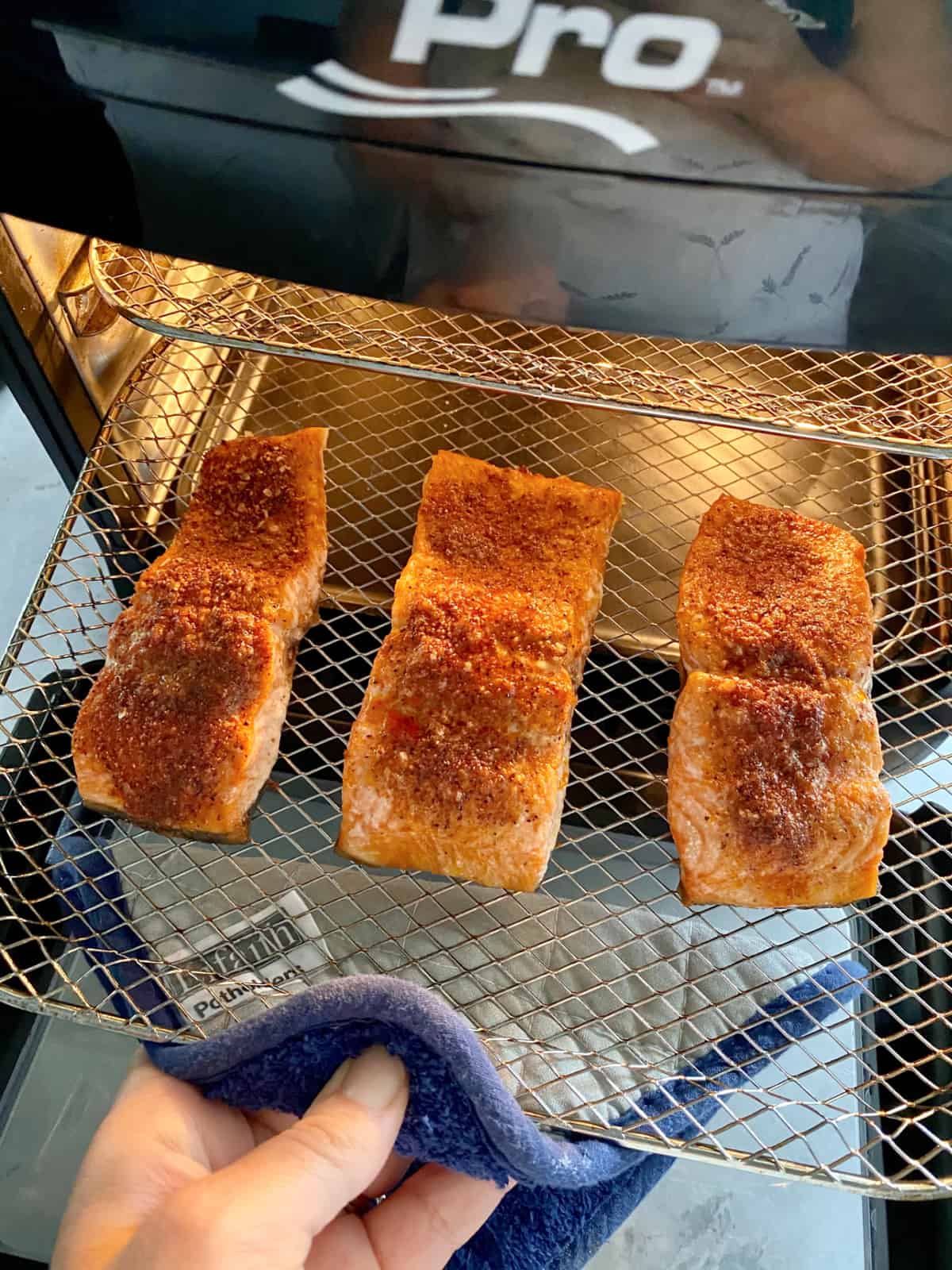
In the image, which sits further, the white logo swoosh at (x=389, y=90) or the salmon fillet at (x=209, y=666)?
the salmon fillet at (x=209, y=666)

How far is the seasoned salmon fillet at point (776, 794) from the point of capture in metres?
1.08

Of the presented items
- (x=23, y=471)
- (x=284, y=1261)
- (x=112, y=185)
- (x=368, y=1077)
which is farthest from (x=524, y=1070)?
(x=23, y=471)

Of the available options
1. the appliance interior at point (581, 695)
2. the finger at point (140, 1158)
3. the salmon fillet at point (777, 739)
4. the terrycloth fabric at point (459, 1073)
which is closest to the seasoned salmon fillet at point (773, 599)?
the salmon fillet at point (777, 739)

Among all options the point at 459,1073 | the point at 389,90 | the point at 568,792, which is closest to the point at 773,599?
the point at 568,792

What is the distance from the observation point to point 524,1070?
3.92ft

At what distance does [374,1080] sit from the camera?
888 mm

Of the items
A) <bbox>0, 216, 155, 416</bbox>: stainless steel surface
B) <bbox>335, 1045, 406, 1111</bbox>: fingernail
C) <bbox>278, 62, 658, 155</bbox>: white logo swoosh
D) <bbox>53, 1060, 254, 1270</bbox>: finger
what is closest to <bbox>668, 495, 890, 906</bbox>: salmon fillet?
<bbox>335, 1045, 406, 1111</bbox>: fingernail

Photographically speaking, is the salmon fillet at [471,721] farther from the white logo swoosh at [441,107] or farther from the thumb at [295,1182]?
the white logo swoosh at [441,107]

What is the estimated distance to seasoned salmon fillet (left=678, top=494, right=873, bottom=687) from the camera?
3.81 feet

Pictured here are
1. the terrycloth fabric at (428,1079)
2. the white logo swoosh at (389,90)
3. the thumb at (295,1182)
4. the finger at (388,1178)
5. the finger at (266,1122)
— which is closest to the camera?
the white logo swoosh at (389,90)

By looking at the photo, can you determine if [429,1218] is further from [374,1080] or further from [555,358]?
[555,358]

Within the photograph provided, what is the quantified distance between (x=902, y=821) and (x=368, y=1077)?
760mm

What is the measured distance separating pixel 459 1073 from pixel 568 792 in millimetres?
517

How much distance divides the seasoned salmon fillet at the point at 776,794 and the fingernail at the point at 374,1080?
39cm
